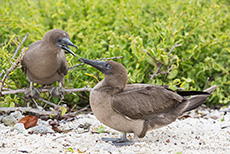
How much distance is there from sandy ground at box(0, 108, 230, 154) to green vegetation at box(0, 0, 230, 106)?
0.76m

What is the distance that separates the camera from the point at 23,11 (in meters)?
7.42

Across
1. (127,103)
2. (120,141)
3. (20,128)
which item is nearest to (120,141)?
(120,141)

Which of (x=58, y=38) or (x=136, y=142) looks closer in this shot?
(x=136, y=142)

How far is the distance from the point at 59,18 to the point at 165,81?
2.82 metres

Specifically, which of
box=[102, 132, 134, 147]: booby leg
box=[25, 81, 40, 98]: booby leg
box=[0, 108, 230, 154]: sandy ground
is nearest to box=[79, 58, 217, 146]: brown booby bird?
box=[102, 132, 134, 147]: booby leg

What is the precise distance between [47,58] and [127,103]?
4.66 feet

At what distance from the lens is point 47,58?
462cm

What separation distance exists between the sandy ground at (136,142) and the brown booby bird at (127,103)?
22 cm

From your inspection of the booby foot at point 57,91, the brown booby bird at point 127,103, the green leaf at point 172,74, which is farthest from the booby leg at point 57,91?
the green leaf at point 172,74

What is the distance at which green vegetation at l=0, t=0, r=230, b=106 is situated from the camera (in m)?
5.47

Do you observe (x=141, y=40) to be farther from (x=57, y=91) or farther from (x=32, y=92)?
(x=32, y=92)

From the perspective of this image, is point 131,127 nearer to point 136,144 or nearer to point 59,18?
point 136,144

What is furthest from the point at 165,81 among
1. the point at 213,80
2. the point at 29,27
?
the point at 29,27

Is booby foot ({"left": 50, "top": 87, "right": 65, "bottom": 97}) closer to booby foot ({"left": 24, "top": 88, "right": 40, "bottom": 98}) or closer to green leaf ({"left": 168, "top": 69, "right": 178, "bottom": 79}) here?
booby foot ({"left": 24, "top": 88, "right": 40, "bottom": 98})
